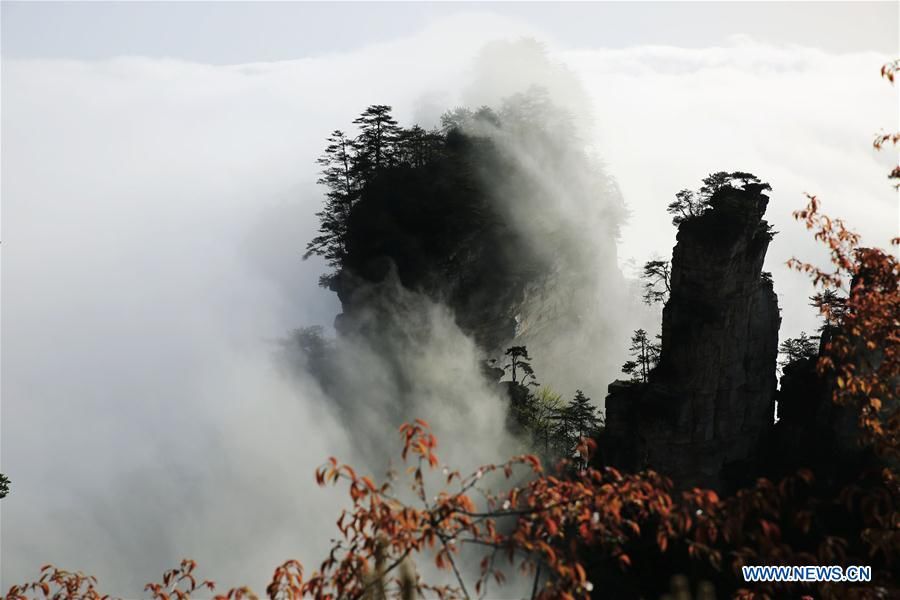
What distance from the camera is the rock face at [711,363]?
3856 centimetres

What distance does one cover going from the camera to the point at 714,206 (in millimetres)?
38531

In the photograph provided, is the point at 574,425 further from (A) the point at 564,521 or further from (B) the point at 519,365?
(A) the point at 564,521

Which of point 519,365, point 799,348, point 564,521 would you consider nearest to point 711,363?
point 799,348

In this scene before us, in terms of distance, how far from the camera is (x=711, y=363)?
40.8 metres

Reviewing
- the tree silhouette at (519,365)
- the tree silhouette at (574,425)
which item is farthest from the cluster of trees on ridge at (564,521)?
the tree silhouette at (519,365)

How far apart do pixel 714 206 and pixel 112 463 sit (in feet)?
284

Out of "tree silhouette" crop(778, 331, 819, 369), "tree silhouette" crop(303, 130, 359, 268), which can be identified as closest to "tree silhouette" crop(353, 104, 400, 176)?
"tree silhouette" crop(303, 130, 359, 268)

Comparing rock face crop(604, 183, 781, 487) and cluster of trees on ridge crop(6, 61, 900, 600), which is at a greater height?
rock face crop(604, 183, 781, 487)

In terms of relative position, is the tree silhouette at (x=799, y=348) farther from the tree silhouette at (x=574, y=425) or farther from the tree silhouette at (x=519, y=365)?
the tree silhouette at (x=519, y=365)

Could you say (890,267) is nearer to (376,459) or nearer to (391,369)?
(391,369)

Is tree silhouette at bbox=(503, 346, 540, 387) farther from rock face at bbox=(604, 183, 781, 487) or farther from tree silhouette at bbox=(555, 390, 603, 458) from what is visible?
rock face at bbox=(604, 183, 781, 487)

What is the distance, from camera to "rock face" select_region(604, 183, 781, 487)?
127 feet

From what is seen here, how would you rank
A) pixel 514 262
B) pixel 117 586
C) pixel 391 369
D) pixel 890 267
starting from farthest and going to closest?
pixel 117 586 < pixel 514 262 < pixel 391 369 < pixel 890 267

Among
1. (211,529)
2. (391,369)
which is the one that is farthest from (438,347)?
(211,529)
